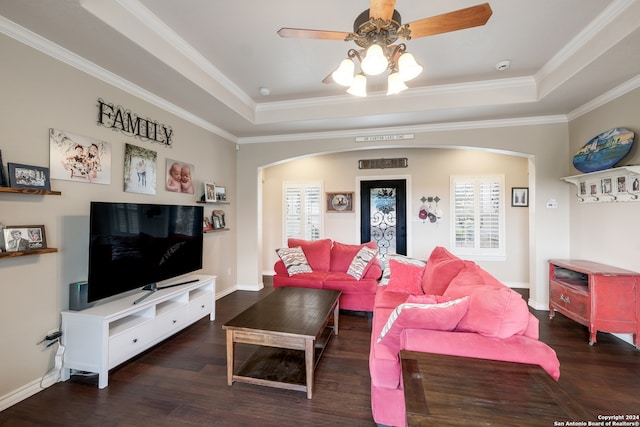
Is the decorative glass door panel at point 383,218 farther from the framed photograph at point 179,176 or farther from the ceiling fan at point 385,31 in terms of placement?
the ceiling fan at point 385,31

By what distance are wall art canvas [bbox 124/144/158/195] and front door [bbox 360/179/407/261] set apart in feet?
12.4

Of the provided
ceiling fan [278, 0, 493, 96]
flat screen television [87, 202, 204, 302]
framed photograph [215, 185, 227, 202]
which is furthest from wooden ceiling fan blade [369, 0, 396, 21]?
framed photograph [215, 185, 227, 202]

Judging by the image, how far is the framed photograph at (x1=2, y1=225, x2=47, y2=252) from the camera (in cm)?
194

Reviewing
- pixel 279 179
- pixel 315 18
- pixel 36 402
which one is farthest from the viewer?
pixel 279 179

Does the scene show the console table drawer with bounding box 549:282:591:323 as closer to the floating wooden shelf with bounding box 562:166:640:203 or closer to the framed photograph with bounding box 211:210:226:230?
the floating wooden shelf with bounding box 562:166:640:203

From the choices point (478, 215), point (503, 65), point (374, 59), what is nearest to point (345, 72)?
point (374, 59)

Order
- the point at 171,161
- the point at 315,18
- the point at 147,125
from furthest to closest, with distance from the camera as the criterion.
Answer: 1. the point at 171,161
2. the point at 147,125
3. the point at 315,18

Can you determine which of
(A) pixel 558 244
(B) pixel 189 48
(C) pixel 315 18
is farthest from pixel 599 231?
(B) pixel 189 48

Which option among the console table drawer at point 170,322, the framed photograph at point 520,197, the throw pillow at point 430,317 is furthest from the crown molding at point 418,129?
the throw pillow at point 430,317

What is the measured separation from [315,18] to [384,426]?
3164mm

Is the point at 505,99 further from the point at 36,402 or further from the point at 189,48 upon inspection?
the point at 36,402

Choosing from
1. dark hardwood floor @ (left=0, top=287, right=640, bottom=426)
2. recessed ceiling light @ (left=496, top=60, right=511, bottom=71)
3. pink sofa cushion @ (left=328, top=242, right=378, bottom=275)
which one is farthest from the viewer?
pink sofa cushion @ (left=328, top=242, right=378, bottom=275)

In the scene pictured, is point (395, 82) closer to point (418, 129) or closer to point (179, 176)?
point (418, 129)

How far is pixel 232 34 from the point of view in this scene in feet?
8.32
